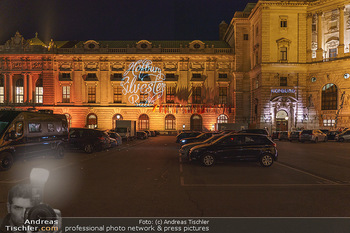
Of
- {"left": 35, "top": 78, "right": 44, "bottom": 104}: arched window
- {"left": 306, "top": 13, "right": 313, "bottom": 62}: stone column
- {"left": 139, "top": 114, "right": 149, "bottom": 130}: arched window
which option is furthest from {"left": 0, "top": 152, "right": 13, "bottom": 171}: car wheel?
{"left": 35, "top": 78, "right": 44, "bottom": 104}: arched window

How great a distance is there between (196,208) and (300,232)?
236 centimetres

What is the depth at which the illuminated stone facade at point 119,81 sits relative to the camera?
176 feet

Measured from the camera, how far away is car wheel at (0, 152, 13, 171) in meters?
12.4

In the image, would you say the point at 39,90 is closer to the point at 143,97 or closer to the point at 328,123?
the point at 143,97

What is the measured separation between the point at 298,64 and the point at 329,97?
7313 mm

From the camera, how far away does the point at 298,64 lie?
147 ft

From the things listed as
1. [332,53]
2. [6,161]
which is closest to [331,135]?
[332,53]

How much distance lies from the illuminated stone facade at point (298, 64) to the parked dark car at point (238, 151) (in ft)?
106

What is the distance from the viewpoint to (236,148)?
44.5ft

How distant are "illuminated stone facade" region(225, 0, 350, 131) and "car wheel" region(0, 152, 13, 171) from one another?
38.6 metres

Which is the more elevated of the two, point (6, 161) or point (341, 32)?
point (341, 32)

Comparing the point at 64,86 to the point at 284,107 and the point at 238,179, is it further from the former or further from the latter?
the point at 238,179

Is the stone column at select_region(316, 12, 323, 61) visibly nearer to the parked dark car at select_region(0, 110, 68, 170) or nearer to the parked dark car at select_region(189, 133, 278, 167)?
the parked dark car at select_region(189, 133, 278, 167)

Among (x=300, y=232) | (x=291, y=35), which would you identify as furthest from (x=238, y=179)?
(x=291, y=35)
